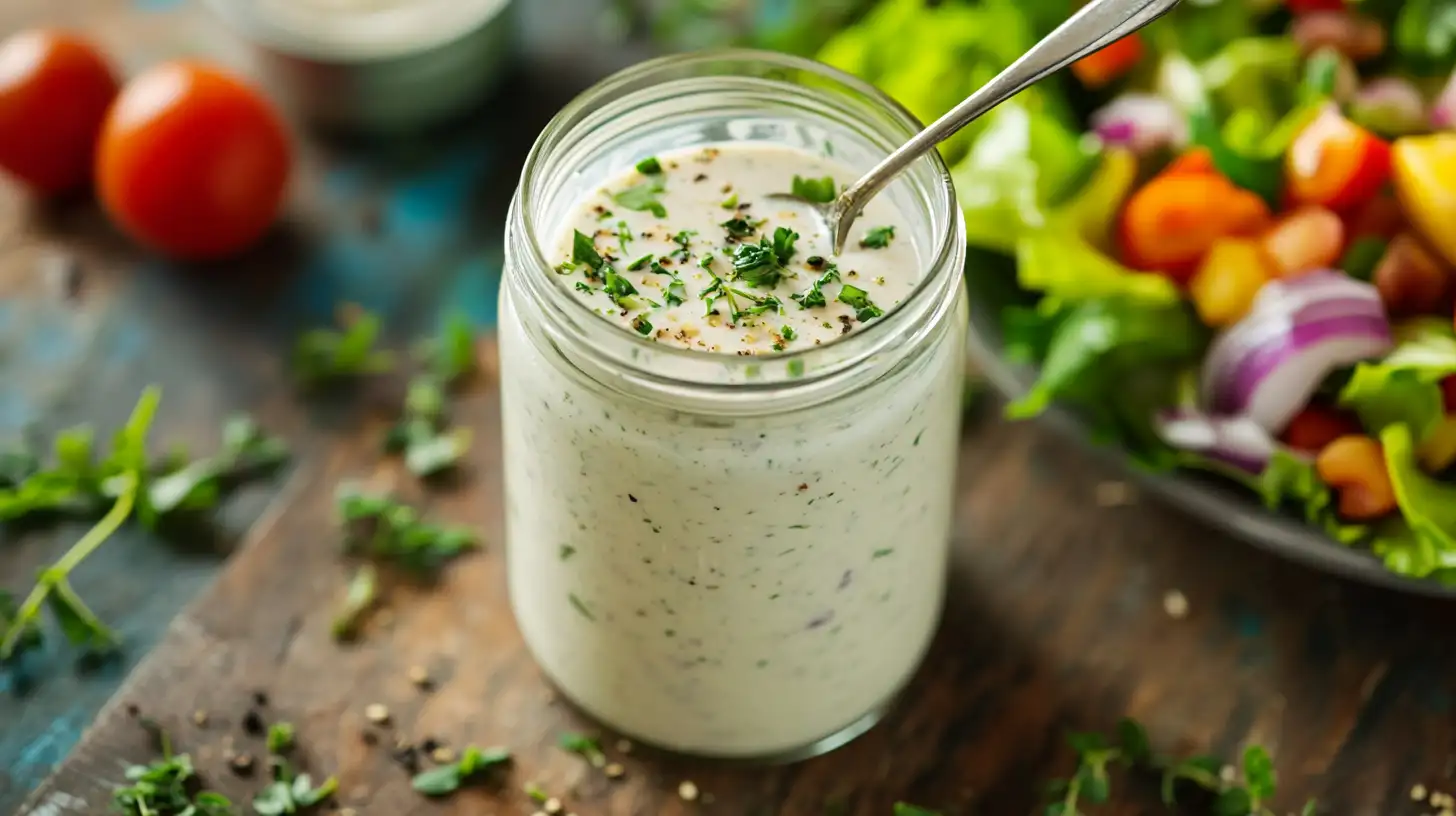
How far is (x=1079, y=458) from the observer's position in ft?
6.66

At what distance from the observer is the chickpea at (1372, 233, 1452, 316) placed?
72.4 inches

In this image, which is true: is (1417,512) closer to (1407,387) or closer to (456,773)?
(1407,387)

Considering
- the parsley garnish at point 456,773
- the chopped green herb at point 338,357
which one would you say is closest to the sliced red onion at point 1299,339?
the parsley garnish at point 456,773

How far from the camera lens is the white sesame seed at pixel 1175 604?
1874mm

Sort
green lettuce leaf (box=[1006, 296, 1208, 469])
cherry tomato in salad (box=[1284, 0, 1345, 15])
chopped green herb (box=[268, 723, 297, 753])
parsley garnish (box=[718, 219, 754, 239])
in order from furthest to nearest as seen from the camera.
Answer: cherry tomato in salad (box=[1284, 0, 1345, 15]) < green lettuce leaf (box=[1006, 296, 1208, 469]) < chopped green herb (box=[268, 723, 297, 753]) < parsley garnish (box=[718, 219, 754, 239])

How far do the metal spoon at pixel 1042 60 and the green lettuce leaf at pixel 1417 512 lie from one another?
2.06 feet

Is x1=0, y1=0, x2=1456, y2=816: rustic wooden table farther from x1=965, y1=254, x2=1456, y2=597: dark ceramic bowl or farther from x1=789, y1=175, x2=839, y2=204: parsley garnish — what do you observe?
x1=789, y1=175, x2=839, y2=204: parsley garnish

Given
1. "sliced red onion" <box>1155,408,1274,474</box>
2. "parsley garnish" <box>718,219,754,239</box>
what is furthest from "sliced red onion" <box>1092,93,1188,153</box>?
"parsley garnish" <box>718,219,754,239</box>

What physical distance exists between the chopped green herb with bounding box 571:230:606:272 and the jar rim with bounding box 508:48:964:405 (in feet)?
0.12

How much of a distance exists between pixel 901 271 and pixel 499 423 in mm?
762

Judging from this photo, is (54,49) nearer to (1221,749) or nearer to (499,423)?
(499,423)

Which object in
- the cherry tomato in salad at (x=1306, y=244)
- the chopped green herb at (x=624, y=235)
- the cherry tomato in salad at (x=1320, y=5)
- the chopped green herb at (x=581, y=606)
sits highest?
the chopped green herb at (x=624, y=235)

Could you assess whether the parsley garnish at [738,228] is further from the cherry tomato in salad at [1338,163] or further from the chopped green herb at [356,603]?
the cherry tomato in salad at [1338,163]

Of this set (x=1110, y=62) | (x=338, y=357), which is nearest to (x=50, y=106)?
(x=338, y=357)
